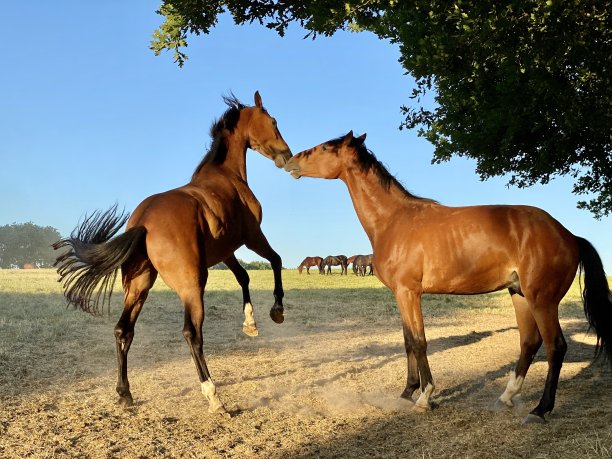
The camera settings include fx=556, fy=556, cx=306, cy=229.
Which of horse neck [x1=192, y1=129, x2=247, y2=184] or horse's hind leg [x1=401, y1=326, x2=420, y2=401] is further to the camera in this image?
horse neck [x1=192, y1=129, x2=247, y2=184]

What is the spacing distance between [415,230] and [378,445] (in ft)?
7.94

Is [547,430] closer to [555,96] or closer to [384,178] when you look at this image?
[384,178]

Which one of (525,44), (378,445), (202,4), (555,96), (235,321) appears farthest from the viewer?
(235,321)

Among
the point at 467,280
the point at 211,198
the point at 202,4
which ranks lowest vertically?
the point at 467,280

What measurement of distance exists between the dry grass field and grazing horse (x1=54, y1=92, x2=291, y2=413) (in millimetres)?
791

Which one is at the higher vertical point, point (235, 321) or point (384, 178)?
point (384, 178)

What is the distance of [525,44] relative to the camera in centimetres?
784

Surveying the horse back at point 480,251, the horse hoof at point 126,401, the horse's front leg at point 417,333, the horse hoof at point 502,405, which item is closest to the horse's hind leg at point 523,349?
the horse hoof at point 502,405

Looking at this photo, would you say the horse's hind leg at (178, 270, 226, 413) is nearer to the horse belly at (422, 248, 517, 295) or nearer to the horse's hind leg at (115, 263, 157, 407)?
the horse's hind leg at (115, 263, 157, 407)

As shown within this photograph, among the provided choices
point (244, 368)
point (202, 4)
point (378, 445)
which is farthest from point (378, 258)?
point (202, 4)

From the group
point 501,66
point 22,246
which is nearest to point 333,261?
point 501,66

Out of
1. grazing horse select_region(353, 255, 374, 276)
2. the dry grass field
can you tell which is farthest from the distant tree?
the dry grass field

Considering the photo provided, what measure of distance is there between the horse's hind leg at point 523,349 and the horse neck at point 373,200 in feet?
5.78

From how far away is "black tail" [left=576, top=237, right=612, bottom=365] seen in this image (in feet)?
20.5
